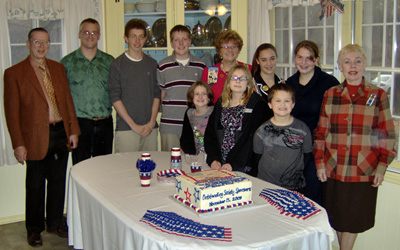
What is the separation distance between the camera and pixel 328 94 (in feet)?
8.55

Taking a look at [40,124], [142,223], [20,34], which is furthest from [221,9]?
[142,223]

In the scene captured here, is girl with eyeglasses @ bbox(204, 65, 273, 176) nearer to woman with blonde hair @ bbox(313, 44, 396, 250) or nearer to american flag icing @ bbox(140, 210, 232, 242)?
woman with blonde hair @ bbox(313, 44, 396, 250)

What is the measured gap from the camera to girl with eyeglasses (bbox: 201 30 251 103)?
130 inches

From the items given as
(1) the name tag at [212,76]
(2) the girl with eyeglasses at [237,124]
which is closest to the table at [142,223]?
(2) the girl with eyeglasses at [237,124]

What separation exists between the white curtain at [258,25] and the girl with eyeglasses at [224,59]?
0.59m

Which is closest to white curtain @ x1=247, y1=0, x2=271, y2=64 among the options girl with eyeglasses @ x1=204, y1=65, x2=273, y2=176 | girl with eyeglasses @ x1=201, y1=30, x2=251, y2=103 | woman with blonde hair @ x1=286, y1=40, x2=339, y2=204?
girl with eyeglasses @ x1=201, y1=30, x2=251, y2=103

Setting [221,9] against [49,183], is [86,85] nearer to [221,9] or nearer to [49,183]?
[49,183]

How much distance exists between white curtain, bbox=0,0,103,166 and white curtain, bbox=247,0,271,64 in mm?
1405

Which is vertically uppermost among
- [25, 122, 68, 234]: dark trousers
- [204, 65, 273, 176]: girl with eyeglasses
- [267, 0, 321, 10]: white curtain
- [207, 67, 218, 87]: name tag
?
[267, 0, 321, 10]: white curtain

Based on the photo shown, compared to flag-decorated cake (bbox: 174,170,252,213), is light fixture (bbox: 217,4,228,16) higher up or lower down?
higher up

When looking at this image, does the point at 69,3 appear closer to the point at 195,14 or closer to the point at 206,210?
the point at 195,14

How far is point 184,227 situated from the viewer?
1739 mm

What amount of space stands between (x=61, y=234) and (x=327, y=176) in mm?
2169

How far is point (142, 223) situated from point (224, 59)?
1827 millimetres
